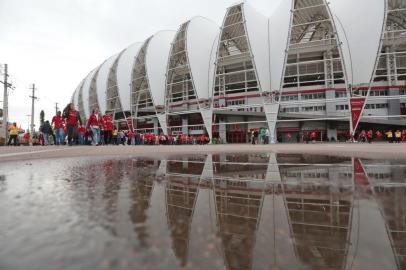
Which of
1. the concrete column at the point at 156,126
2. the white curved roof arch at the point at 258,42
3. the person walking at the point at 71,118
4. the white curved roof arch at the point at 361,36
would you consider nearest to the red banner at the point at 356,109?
the white curved roof arch at the point at 361,36

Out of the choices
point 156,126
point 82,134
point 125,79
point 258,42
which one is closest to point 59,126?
point 82,134

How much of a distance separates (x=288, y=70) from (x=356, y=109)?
11.6m

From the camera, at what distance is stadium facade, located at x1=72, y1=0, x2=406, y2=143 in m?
30.8

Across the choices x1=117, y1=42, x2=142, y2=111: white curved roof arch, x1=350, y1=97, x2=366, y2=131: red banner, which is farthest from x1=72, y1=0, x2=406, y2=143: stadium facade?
x1=117, y1=42, x2=142, y2=111: white curved roof arch

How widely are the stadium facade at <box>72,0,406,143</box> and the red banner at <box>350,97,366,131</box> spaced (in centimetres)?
10

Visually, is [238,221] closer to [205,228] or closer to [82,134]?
[205,228]

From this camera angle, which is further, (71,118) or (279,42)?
(279,42)

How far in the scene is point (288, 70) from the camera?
1499 inches

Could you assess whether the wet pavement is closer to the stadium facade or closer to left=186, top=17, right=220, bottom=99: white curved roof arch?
the stadium facade

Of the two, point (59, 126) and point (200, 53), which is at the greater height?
point (200, 53)

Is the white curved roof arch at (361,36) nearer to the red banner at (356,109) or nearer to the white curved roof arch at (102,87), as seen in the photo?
the red banner at (356,109)

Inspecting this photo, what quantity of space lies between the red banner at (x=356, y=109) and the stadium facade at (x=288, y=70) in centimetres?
10

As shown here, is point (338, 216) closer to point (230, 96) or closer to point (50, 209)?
point (50, 209)

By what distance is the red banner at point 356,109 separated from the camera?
29688mm
